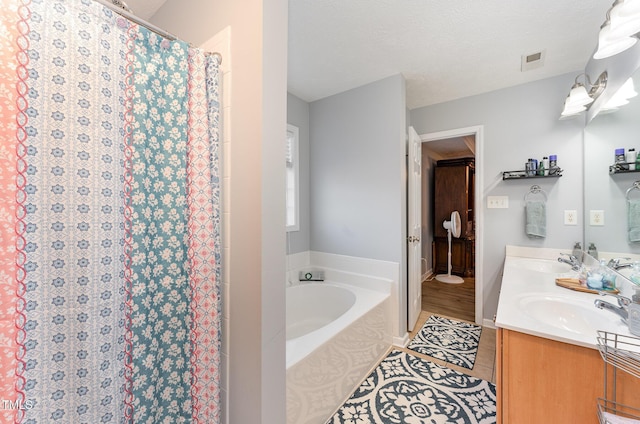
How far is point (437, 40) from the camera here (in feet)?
5.85

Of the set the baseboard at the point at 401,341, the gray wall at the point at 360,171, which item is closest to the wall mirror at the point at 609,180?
the gray wall at the point at 360,171

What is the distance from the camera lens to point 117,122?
0.79 meters

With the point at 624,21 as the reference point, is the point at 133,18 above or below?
below

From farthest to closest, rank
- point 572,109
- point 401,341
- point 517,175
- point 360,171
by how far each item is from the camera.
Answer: point 360,171, point 517,175, point 401,341, point 572,109

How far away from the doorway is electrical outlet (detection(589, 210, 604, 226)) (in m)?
0.87

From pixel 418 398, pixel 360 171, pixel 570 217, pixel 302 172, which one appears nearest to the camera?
pixel 418 398

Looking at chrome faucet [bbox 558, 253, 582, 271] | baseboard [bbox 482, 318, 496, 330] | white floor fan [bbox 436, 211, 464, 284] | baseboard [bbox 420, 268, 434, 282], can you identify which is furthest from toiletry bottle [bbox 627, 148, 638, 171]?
baseboard [bbox 420, 268, 434, 282]

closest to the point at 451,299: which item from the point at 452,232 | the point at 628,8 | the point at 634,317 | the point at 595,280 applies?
the point at 452,232

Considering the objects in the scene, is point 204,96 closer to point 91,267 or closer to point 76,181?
point 76,181

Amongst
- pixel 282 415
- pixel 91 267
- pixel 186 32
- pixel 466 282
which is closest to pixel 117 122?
pixel 91 267

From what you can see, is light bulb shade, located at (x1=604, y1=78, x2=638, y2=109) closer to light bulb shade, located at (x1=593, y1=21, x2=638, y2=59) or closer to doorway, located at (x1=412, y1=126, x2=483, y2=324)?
light bulb shade, located at (x1=593, y1=21, x2=638, y2=59)

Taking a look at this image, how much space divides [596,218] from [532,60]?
138 centimetres

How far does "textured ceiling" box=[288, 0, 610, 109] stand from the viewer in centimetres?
149

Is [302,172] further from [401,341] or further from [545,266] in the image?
[545,266]
